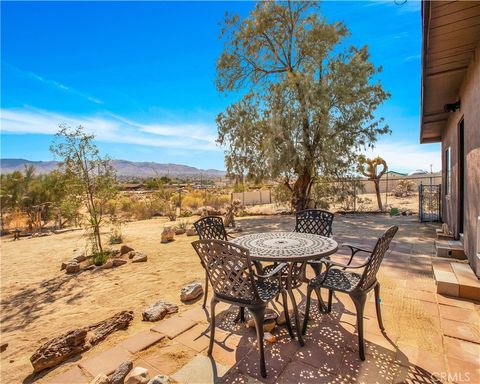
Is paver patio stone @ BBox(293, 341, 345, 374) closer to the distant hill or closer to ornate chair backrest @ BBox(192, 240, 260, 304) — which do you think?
ornate chair backrest @ BBox(192, 240, 260, 304)

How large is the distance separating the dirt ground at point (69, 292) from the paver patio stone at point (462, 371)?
237 centimetres

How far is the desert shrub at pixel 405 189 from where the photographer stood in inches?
678

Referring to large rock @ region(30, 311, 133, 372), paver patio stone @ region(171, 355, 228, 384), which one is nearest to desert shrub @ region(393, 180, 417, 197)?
paver patio stone @ region(171, 355, 228, 384)

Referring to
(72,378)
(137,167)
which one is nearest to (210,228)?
(72,378)

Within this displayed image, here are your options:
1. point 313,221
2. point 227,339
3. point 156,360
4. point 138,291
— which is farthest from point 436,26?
point 138,291

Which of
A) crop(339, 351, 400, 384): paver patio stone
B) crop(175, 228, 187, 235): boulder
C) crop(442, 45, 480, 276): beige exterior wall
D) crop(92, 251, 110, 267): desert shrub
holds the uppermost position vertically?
crop(442, 45, 480, 276): beige exterior wall

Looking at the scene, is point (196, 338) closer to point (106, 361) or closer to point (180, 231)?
point (106, 361)

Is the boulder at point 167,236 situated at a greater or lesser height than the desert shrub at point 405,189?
lesser

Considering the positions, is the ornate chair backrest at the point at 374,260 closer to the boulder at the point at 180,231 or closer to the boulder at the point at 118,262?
the boulder at the point at 118,262

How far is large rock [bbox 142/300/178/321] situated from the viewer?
2598mm

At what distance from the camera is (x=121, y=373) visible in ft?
5.51

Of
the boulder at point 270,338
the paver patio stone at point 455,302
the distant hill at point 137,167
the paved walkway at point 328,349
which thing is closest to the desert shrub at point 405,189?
the paver patio stone at point 455,302

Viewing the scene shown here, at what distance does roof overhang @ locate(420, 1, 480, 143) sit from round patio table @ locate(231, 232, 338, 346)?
2311 millimetres

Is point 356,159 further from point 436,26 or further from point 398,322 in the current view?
point 398,322
